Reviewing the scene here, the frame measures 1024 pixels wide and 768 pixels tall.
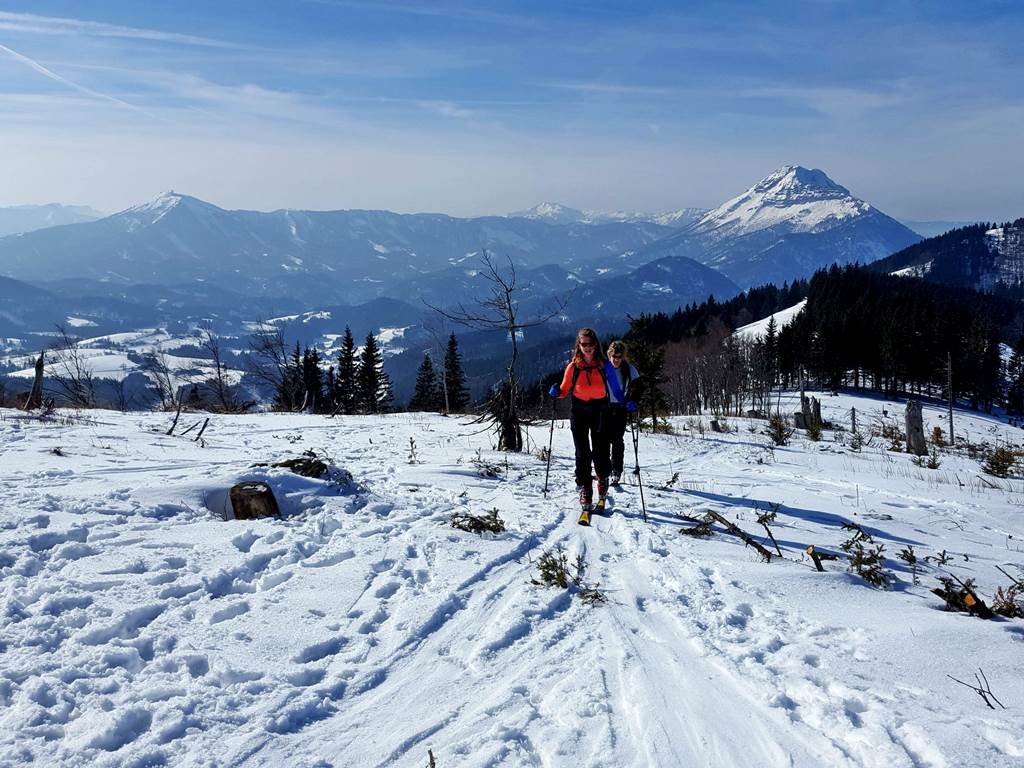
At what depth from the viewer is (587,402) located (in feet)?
24.2

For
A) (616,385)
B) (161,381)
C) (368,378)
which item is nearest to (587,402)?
(616,385)

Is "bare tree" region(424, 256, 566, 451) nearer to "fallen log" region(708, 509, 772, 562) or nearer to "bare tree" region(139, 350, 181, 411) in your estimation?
"fallen log" region(708, 509, 772, 562)

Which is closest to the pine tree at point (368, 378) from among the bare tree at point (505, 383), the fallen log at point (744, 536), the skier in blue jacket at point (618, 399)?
the bare tree at point (505, 383)

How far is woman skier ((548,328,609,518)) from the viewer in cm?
734

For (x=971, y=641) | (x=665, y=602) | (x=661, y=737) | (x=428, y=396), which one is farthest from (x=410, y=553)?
(x=428, y=396)

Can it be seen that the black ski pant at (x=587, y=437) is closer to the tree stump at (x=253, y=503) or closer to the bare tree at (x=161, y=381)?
the tree stump at (x=253, y=503)

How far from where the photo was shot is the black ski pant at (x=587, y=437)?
7.35 m

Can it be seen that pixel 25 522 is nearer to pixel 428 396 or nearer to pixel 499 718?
pixel 499 718

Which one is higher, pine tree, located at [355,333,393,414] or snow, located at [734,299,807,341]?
snow, located at [734,299,807,341]

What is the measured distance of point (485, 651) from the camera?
3.71 meters

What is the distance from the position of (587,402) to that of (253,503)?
14.1ft

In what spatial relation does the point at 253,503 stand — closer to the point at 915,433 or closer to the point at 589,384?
the point at 589,384

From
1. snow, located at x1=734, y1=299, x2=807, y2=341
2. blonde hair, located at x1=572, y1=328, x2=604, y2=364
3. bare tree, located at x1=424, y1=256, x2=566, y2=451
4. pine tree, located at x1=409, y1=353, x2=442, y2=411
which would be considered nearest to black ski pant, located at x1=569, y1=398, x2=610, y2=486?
blonde hair, located at x1=572, y1=328, x2=604, y2=364

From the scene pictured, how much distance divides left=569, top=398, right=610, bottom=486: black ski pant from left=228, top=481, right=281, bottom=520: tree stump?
3.80 metres
